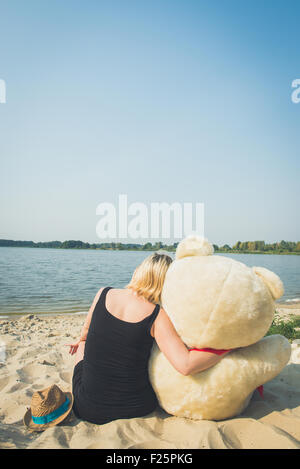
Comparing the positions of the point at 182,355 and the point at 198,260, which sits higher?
the point at 198,260

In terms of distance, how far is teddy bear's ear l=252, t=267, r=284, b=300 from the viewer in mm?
2281

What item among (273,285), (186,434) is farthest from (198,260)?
(186,434)

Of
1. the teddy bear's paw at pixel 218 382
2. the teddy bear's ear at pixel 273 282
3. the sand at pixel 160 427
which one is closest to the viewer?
the sand at pixel 160 427

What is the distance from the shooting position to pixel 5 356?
4.32 meters

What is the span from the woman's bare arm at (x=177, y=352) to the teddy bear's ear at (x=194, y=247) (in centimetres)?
53

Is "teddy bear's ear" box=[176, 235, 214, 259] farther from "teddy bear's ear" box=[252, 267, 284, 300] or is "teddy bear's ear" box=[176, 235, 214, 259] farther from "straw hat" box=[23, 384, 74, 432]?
"straw hat" box=[23, 384, 74, 432]

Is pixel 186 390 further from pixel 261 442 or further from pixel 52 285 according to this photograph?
pixel 52 285

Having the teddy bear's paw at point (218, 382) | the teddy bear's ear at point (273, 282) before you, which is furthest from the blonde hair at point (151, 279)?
the teddy bear's ear at point (273, 282)

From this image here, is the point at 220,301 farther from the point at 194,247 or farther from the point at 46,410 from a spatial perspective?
the point at 46,410

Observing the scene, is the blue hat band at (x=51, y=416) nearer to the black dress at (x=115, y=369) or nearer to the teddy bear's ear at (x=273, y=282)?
the black dress at (x=115, y=369)

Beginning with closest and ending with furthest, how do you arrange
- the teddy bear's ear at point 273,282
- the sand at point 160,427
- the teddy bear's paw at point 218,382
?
the sand at point 160,427 < the teddy bear's ear at point 273,282 < the teddy bear's paw at point 218,382

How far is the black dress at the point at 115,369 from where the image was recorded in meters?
2.41

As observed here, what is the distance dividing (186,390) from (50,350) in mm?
2999

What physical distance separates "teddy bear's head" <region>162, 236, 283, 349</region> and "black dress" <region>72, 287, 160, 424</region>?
0.87ft
